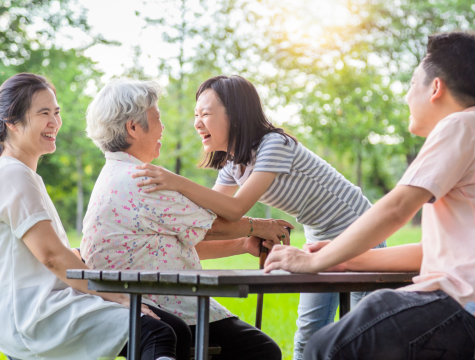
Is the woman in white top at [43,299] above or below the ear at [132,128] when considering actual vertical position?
below

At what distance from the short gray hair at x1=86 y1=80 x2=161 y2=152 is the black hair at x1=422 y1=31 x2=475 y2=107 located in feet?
3.86

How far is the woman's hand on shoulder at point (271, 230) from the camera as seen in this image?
260 cm

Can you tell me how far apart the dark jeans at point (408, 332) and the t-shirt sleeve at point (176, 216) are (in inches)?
31.5

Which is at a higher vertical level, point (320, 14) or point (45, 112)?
point (320, 14)

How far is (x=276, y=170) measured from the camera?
248 centimetres

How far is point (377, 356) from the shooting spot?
1.48 meters

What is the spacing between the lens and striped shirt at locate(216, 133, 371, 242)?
253cm

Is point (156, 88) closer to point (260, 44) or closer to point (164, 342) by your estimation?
point (164, 342)

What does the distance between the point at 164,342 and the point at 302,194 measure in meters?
1.05

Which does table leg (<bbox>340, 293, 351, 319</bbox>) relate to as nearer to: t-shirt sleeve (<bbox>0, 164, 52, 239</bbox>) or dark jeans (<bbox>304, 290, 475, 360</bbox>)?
dark jeans (<bbox>304, 290, 475, 360</bbox>)

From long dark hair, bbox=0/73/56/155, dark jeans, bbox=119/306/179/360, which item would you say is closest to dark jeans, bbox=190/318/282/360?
dark jeans, bbox=119/306/179/360

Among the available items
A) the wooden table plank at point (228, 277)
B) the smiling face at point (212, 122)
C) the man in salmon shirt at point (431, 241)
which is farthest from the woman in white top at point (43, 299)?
the smiling face at point (212, 122)

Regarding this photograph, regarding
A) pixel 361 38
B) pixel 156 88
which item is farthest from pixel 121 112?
pixel 361 38

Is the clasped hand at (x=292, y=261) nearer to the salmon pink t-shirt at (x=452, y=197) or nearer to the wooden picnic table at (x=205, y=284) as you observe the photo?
the wooden picnic table at (x=205, y=284)
